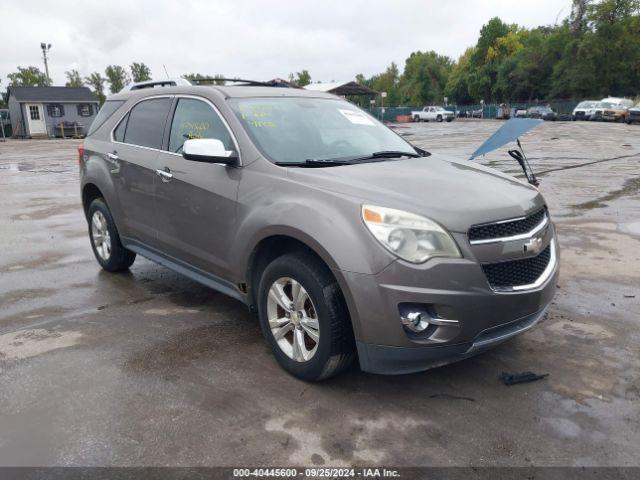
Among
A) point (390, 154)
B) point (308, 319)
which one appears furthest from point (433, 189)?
point (308, 319)

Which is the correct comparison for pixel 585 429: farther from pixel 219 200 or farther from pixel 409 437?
pixel 219 200

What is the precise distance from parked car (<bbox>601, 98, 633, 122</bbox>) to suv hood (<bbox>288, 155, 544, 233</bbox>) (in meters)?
41.1

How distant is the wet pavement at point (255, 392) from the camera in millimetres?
2742

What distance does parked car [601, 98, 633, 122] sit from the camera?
129 feet

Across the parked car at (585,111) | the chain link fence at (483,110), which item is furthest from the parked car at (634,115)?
the chain link fence at (483,110)

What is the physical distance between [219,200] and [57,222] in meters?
5.69

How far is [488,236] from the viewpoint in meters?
3.00

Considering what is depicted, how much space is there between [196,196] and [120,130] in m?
1.69

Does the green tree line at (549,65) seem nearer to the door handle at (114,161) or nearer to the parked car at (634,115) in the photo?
the parked car at (634,115)

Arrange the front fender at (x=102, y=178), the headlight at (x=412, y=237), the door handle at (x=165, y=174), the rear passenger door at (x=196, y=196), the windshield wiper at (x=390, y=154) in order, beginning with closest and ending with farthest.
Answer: the headlight at (x=412, y=237) → the rear passenger door at (x=196, y=196) → the windshield wiper at (x=390, y=154) → the door handle at (x=165, y=174) → the front fender at (x=102, y=178)

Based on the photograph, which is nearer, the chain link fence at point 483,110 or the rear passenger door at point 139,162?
the rear passenger door at point 139,162

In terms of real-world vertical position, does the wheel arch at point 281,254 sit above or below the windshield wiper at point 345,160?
below


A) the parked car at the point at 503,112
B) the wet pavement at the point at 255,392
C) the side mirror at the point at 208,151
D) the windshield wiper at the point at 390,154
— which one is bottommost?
the parked car at the point at 503,112

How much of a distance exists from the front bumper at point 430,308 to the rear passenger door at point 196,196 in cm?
122
